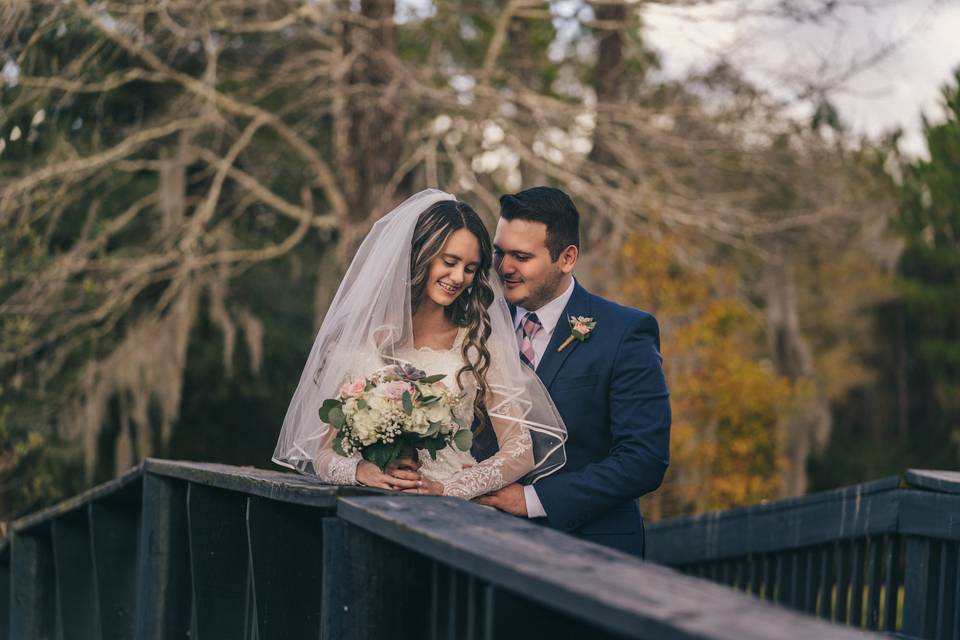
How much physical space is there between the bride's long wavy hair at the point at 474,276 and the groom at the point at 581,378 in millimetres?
119

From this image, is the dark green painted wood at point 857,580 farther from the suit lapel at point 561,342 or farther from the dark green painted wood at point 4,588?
the dark green painted wood at point 4,588

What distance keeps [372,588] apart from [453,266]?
4.43 ft

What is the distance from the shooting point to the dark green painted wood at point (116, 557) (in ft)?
13.2

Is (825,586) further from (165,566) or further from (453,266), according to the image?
(165,566)

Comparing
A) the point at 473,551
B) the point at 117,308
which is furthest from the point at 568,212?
the point at 117,308

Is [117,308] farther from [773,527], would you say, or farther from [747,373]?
[773,527]

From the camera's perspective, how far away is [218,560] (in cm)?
327

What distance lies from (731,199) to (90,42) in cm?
565

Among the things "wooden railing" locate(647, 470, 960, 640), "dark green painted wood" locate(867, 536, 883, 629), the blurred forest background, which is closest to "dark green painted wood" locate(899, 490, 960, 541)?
"wooden railing" locate(647, 470, 960, 640)

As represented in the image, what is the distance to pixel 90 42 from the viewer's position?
31.7 feet

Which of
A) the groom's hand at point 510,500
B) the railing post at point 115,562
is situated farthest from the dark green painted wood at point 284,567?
the railing post at point 115,562

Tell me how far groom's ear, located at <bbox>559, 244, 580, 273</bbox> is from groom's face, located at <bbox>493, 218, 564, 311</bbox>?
0.01 metres

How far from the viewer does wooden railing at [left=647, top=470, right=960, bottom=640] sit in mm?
3920

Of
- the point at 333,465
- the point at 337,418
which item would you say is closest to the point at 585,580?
the point at 337,418
